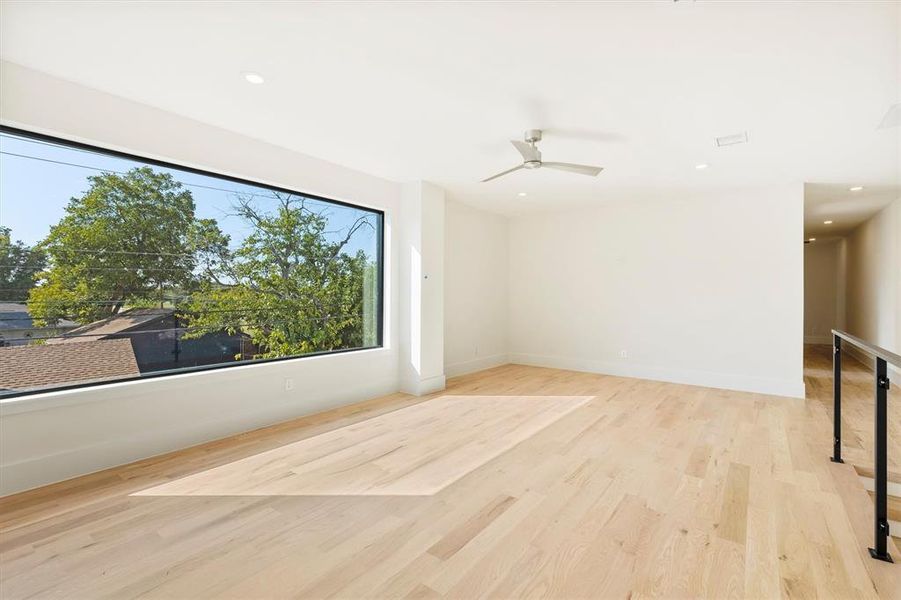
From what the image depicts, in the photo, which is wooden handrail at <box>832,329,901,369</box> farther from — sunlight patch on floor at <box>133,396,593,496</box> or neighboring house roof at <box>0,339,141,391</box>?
neighboring house roof at <box>0,339,141,391</box>

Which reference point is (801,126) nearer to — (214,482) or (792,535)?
(792,535)

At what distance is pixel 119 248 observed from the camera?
2.87 meters

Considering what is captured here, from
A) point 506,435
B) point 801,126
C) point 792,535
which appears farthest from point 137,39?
point 801,126

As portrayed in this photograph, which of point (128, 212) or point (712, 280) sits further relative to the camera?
point (712, 280)

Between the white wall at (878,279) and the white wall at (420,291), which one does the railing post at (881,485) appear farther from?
the white wall at (878,279)

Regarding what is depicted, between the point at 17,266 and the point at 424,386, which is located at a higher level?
the point at 17,266

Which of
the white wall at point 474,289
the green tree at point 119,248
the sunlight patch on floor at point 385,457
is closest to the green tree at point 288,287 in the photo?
the green tree at point 119,248

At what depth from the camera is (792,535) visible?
196cm

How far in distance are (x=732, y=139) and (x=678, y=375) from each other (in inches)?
125

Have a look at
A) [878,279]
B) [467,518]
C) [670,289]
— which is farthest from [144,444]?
[878,279]

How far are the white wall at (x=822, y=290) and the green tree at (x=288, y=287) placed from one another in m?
10.2

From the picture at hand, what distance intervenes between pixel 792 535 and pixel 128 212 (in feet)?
15.1

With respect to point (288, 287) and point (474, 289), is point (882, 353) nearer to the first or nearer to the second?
point (288, 287)

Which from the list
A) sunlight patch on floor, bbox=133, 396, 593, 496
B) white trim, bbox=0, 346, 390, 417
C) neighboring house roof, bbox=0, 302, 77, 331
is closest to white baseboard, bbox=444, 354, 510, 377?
sunlight patch on floor, bbox=133, 396, 593, 496
